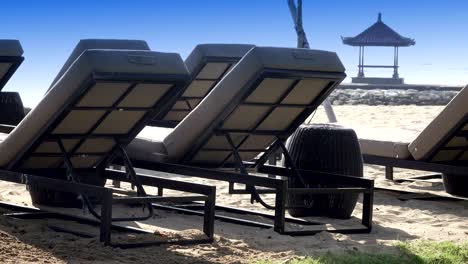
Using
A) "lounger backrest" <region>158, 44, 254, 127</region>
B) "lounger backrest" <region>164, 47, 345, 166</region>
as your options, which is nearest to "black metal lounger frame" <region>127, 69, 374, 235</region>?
"lounger backrest" <region>164, 47, 345, 166</region>

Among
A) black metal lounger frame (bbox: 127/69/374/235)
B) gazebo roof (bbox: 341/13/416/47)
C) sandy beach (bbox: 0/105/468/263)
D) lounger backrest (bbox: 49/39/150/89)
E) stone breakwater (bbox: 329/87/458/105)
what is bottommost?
sandy beach (bbox: 0/105/468/263)

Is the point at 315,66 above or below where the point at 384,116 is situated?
below

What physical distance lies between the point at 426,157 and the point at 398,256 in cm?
287

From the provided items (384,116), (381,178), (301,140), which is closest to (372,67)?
(384,116)

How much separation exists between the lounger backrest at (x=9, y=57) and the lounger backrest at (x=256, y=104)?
2.33 m

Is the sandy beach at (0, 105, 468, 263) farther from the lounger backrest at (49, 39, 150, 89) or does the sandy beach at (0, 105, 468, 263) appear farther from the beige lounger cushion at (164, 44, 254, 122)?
the lounger backrest at (49, 39, 150, 89)

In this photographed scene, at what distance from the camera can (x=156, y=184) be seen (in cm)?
611

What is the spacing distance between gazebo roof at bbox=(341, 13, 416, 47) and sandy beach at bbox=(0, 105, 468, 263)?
Answer: 122 feet

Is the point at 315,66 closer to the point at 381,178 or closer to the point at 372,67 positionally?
the point at 381,178

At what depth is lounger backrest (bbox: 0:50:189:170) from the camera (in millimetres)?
5586

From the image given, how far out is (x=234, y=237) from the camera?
598cm

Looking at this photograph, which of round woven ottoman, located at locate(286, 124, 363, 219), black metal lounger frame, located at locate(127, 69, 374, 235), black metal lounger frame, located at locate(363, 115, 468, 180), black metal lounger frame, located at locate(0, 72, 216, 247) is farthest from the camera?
black metal lounger frame, located at locate(363, 115, 468, 180)

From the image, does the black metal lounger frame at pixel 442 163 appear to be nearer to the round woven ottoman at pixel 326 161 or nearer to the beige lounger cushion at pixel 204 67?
the round woven ottoman at pixel 326 161

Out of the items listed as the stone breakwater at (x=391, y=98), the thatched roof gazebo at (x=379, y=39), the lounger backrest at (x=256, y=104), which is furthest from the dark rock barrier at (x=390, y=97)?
the lounger backrest at (x=256, y=104)
